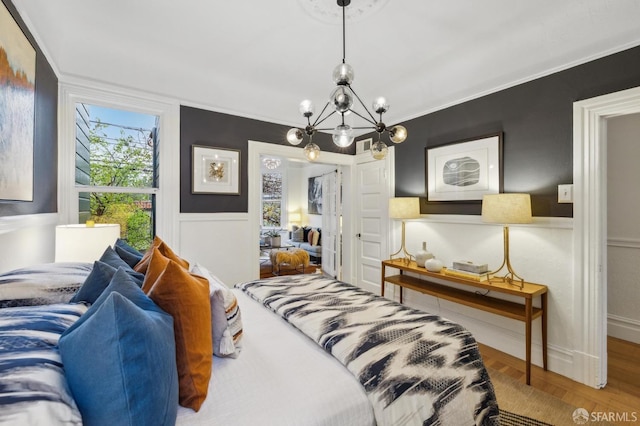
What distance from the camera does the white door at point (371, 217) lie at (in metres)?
3.94

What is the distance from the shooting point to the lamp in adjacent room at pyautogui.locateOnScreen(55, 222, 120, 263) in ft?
6.39

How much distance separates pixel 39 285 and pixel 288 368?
0.99m

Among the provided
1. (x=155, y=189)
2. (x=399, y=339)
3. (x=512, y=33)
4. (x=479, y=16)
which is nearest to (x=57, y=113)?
(x=155, y=189)

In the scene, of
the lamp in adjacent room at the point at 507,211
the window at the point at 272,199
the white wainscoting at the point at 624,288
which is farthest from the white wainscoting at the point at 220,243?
the window at the point at 272,199

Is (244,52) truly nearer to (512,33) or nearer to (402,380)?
(512,33)

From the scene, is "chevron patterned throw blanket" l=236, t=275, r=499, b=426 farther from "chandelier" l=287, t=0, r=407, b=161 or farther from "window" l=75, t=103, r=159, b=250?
"window" l=75, t=103, r=159, b=250

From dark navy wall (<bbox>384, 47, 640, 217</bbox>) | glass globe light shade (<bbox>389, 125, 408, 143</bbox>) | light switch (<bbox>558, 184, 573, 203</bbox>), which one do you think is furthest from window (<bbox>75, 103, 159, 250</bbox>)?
light switch (<bbox>558, 184, 573, 203</bbox>)

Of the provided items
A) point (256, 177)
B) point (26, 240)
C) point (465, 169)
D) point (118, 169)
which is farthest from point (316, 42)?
point (26, 240)

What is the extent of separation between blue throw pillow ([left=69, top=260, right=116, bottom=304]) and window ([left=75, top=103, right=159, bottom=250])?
205cm

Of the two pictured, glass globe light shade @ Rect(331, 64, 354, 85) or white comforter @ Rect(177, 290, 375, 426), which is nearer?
white comforter @ Rect(177, 290, 375, 426)

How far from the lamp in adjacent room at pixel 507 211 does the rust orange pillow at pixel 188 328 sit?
233 centimetres

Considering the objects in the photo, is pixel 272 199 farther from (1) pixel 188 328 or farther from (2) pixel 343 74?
(1) pixel 188 328

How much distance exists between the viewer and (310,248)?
6621mm

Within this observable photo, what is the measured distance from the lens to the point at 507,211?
2.36 m
